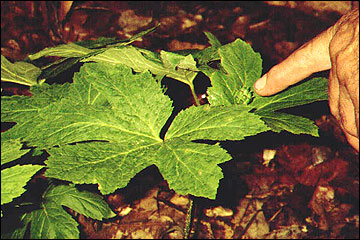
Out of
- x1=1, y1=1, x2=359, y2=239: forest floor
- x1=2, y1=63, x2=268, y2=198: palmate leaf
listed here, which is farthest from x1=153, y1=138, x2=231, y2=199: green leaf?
x1=1, y1=1, x2=359, y2=239: forest floor

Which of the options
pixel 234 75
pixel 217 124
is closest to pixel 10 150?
pixel 217 124

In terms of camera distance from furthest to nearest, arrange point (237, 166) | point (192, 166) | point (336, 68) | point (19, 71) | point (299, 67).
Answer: point (237, 166) < point (19, 71) < point (299, 67) < point (336, 68) < point (192, 166)

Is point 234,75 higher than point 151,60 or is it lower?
lower

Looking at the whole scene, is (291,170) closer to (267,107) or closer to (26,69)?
(267,107)

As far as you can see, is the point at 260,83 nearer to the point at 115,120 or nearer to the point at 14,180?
the point at 115,120

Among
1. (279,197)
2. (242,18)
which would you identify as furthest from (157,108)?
(242,18)

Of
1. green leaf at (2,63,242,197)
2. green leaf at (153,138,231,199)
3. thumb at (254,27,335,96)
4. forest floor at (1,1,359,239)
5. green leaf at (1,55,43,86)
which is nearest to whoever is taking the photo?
green leaf at (153,138,231,199)

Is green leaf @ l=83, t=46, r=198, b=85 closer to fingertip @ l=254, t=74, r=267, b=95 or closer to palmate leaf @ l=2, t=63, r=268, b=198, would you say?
palmate leaf @ l=2, t=63, r=268, b=198

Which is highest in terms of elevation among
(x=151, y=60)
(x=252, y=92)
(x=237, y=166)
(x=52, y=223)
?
(x=151, y=60)
